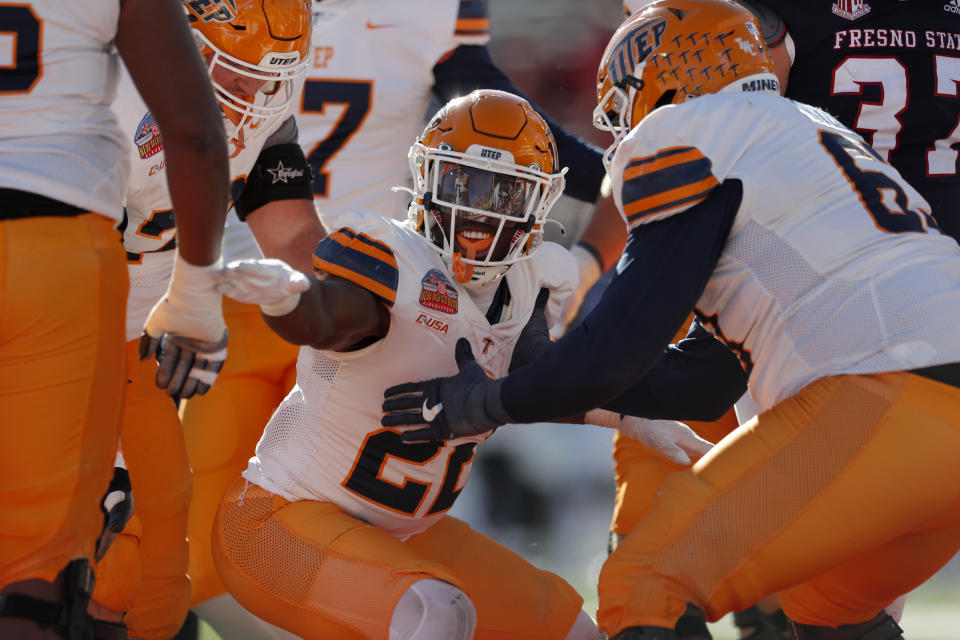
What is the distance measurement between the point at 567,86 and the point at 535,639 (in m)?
4.47

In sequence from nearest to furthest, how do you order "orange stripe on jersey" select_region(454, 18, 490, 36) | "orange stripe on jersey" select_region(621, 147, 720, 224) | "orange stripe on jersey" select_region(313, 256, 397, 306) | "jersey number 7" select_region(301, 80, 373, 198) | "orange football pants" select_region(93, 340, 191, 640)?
"orange stripe on jersey" select_region(621, 147, 720, 224) → "orange stripe on jersey" select_region(313, 256, 397, 306) → "orange football pants" select_region(93, 340, 191, 640) → "jersey number 7" select_region(301, 80, 373, 198) → "orange stripe on jersey" select_region(454, 18, 490, 36)

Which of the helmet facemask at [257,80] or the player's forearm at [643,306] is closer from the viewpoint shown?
the player's forearm at [643,306]

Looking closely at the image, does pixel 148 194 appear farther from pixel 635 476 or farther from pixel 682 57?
pixel 635 476

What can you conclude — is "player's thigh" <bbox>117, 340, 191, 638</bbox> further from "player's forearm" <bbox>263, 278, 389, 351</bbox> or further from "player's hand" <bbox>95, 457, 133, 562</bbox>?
"player's forearm" <bbox>263, 278, 389, 351</bbox>

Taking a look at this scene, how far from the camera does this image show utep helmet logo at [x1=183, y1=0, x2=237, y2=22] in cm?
258

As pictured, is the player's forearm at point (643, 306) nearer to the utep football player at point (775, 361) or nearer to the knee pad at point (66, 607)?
the utep football player at point (775, 361)

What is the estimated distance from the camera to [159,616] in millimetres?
2963

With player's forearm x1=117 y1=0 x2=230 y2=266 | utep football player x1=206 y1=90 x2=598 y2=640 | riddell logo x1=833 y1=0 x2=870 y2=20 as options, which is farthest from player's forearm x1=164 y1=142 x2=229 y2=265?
riddell logo x1=833 y1=0 x2=870 y2=20

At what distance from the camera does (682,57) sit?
2.37 m

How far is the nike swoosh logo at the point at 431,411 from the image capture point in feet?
7.28

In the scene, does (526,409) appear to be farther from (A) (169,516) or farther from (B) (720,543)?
(A) (169,516)

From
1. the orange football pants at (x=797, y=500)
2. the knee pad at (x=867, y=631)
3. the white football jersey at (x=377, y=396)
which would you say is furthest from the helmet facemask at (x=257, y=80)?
the knee pad at (x=867, y=631)

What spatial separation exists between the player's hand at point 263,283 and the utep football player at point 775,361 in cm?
40

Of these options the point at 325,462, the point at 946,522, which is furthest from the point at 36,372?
the point at 946,522
